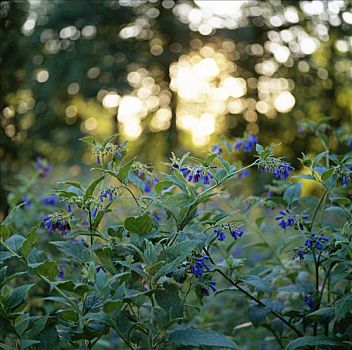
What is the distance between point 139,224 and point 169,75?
6.31 m

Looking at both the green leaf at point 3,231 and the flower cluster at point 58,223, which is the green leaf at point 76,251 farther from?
the green leaf at point 3,231

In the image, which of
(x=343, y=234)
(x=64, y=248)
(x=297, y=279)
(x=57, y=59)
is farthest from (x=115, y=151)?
(x=57, y=59)

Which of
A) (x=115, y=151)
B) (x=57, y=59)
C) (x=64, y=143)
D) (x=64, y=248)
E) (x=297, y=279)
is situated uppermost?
(x=115, y=151)

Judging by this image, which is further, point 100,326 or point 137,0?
point 137,0

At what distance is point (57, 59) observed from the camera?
7.14 metres

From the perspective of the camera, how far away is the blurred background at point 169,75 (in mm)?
6121

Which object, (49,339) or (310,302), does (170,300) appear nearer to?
(49,339)

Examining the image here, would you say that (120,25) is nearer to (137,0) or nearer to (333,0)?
(137,0)

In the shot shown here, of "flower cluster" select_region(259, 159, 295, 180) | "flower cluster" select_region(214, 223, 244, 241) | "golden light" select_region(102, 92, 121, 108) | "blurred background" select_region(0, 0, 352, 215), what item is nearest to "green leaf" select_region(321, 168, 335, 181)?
"flower cluster" select_region(259, 159, 295, 180)

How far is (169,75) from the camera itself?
7.52 meters

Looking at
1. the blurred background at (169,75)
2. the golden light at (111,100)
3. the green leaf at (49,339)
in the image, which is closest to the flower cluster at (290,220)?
the green leaf at (49,339)

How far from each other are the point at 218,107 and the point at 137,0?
166cm

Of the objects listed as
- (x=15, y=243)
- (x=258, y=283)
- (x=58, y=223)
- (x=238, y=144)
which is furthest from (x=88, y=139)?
(x=238, y=144)

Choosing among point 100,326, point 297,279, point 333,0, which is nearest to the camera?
point 100,326
